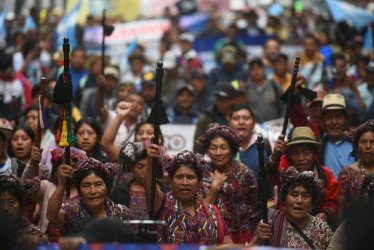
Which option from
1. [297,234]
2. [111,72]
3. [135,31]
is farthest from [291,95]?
[135,31]

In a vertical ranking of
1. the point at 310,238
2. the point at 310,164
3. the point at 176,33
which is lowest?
the point at 310,238

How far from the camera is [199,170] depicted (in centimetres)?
769

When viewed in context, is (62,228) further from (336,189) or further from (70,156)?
(336,189)

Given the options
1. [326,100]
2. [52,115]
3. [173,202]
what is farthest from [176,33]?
[173,202]

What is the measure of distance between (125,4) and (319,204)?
567 inches

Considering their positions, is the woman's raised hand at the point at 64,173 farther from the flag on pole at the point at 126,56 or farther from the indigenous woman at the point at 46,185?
the flag on pole at the point at 126,56

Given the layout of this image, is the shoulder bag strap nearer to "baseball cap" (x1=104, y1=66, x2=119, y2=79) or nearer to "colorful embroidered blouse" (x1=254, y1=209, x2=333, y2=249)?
"colorful embroidered blouse" (x1=254, y1=209, x2=333, y2=249)

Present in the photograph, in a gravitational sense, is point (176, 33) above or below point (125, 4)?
below

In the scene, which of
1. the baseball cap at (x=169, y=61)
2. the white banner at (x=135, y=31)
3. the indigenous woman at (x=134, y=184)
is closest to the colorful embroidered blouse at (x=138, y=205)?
the indigenous woman at (x=134, y=184)

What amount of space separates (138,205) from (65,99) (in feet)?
5.20

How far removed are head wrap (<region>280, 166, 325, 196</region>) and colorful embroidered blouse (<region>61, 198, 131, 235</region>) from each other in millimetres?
1656

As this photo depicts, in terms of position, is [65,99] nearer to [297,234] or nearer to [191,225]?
[191,225]

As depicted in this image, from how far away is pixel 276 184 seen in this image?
8.77 metres

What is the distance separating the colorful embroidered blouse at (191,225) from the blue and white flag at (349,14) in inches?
383
